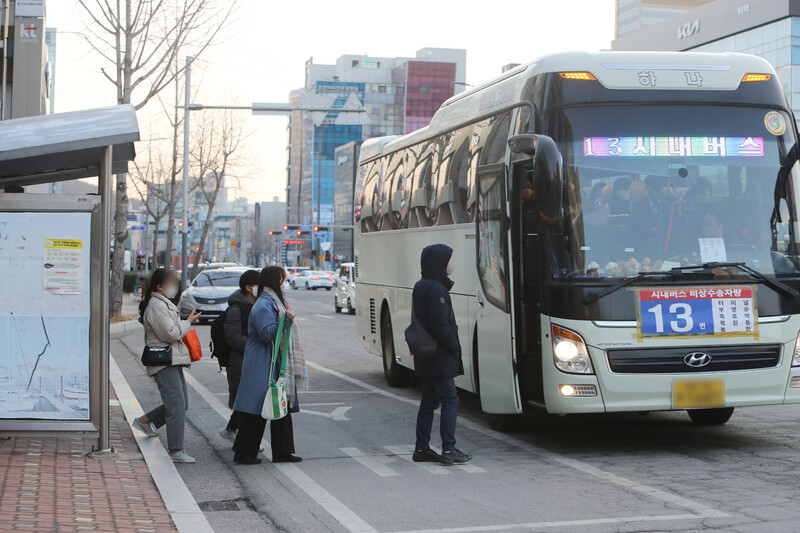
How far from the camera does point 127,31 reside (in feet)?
89.1

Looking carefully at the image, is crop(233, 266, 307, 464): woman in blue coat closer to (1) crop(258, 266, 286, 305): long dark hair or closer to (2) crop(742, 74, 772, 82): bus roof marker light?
(1) crop(258, 266, 286, 305): long dark hair

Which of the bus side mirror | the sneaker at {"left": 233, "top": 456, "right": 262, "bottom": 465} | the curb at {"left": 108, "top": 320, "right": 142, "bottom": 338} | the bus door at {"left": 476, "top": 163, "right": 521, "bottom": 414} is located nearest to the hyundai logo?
the bus door at {"left": 476, "top": 163, "right": 521, "bottom": 414}

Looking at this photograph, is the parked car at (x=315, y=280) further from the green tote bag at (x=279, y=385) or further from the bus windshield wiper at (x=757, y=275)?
the bus windshield wiper at (x=757, y=275)

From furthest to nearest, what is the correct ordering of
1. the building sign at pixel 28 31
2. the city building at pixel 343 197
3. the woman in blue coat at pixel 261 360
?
the city building at pixel 343 197 → the building sign at pixel 28 31 → the woman in blue coat at pixel 261 360

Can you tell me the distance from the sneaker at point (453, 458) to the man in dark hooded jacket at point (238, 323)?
2.08m

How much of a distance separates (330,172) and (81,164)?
15746 centimetres

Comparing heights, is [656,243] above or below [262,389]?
A: above

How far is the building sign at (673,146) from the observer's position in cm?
885

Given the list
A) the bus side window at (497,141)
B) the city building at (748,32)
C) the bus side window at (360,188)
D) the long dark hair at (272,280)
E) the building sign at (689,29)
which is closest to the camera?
the long dark hair at (272,280)

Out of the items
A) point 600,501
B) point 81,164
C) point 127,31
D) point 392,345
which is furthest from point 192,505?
point 127,31

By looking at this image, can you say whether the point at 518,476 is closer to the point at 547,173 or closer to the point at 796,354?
the point at 547,173

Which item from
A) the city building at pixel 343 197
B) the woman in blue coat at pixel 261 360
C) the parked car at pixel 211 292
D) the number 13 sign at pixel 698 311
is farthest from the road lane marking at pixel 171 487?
the city building at pixel 343 197

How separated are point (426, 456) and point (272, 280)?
203 centimetres

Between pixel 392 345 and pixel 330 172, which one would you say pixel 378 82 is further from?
pixel 392 345
